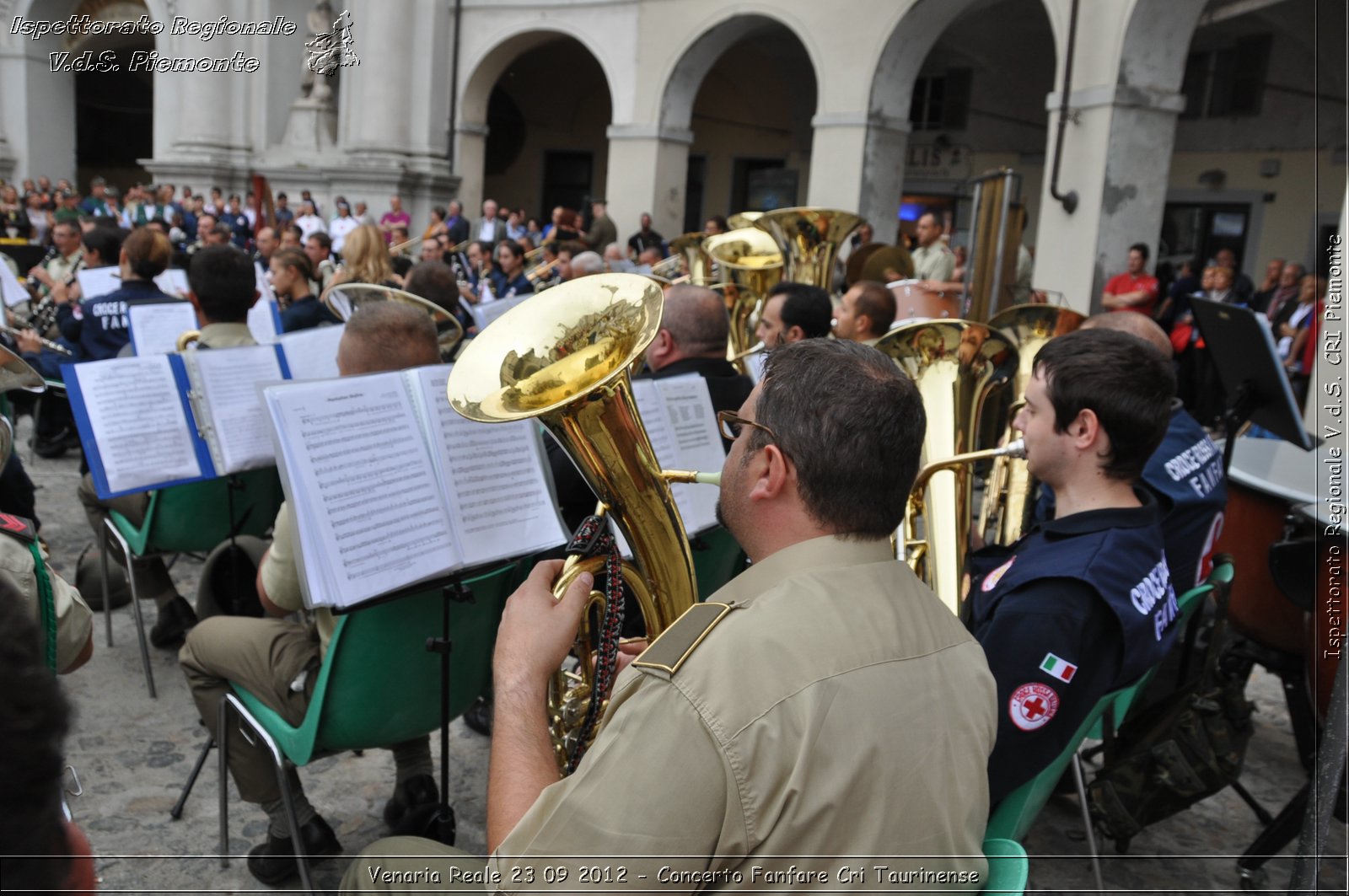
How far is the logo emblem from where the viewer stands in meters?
2.12

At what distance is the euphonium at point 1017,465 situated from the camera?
11.6 feet

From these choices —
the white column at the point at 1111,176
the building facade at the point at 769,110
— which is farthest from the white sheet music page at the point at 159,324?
the white column at the point at 1111,176

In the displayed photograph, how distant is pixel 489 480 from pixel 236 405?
1360 mm

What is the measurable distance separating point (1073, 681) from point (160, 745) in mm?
2731

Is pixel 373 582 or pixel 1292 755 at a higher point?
pixel 373 582

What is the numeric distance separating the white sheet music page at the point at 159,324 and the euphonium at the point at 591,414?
333cm

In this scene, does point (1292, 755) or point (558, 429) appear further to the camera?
point (1292, 755)

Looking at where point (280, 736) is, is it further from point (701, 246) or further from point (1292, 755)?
point (701, 246)

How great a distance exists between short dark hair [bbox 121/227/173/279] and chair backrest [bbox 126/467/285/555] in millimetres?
1987

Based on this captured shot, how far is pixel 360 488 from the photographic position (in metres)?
2.13

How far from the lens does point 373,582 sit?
2.10 m

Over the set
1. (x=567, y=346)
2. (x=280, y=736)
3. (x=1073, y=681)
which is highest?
(x=567, y=346)

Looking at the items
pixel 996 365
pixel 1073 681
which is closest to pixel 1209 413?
pixel 996 365

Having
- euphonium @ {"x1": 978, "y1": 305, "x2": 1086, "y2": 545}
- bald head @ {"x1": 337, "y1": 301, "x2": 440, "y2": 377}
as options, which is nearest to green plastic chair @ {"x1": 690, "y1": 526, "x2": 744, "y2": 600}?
euphonium @ {"x1": 978, "y1": 305, "x2": 1086, "y2": 545}
